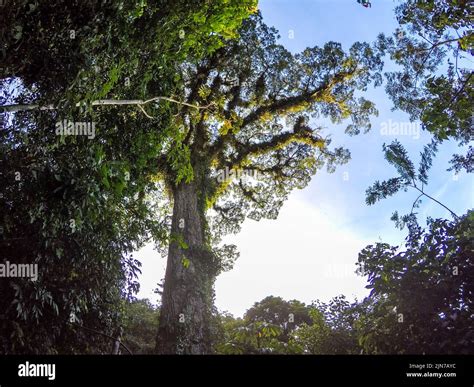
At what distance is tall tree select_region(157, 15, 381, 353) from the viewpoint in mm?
12336

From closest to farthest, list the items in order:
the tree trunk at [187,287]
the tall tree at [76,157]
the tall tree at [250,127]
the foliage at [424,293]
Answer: the tall tree at [76,157]
the foliage at [424,293]
the tree trunk at [187,287]
the tall tree at [250,127]

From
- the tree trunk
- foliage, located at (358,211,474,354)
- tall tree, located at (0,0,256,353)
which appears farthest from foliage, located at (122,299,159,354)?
foliage, located at (358,211,474,354)

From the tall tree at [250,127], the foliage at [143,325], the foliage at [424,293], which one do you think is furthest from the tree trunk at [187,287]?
the foliage at [424,293]

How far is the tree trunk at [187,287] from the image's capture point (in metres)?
9.01

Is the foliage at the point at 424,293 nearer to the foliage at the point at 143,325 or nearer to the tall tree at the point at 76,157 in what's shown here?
the tall tree at the point at 76,157

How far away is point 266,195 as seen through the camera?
16891 mm

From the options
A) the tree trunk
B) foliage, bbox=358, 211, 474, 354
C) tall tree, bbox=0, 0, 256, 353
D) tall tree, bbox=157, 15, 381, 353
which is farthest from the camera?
tall tree, bbox=157, 15, 381, 353

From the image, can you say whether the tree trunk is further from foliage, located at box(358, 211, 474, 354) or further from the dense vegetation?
foliage, located at box(358, 211, 474, 354)

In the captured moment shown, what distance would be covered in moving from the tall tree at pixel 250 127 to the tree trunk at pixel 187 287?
1.7 inches

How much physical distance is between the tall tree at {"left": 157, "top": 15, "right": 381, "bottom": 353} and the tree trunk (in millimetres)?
43

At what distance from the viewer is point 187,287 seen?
10.1 meters

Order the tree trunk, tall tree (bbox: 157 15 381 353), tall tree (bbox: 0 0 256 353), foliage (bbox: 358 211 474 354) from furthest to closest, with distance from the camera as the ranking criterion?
tall tree (bbox: 157 15 381 353) < the tree trunk < foliage (bbox: 358 211 474 354) < tall tree (bbox: 0 0 256 353)

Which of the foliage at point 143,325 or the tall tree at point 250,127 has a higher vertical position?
the tall tree at point 250,127
